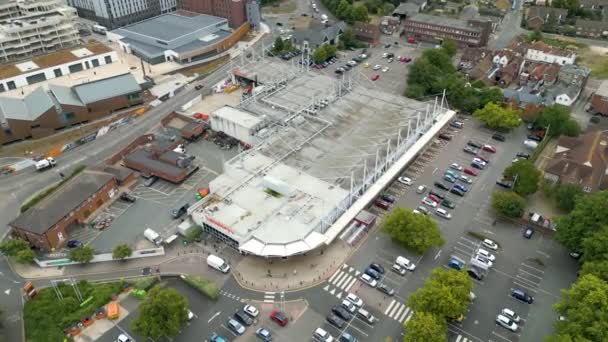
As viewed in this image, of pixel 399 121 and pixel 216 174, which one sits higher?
pixel 399 121

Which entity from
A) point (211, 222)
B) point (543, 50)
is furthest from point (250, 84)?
point (543, 50)

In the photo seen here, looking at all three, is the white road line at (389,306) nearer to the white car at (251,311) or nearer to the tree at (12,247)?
the white car at (251,311)

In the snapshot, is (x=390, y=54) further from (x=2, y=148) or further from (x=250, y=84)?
(x=2, y=148)

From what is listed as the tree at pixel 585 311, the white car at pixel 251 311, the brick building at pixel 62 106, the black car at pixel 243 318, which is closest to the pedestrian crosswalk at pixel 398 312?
the white car at pixel 251 311

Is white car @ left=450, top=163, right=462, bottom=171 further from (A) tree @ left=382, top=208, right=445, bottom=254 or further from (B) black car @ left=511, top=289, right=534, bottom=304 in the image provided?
(B) black car @ left=511, top=289, right=534, bottom=304

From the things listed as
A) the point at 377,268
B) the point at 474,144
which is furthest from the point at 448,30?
the point at 377,268

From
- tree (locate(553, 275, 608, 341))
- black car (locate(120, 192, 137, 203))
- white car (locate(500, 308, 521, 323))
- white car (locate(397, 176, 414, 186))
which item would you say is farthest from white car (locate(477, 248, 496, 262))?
black car (locate(120, 192, 137, 203))
